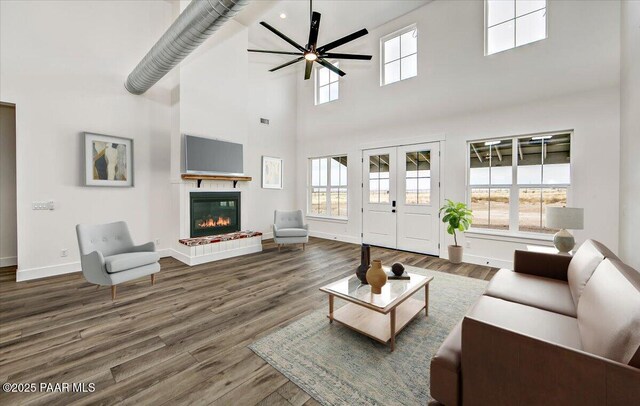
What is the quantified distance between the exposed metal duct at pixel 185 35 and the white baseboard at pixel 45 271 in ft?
10.2

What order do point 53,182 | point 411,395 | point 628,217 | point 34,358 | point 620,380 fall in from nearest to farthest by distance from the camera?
1. point 620,380
2. point 411,395
3. point 34,358
4. point 628,217
5. point 53,182

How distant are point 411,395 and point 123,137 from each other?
5548 mm

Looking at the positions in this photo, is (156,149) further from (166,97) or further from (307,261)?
(307,261)

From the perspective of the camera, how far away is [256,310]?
111 inches

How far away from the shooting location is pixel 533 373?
1140mm

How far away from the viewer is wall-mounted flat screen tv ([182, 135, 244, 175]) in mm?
4781

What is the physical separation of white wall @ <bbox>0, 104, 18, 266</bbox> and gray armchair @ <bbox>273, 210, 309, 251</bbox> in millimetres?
4455

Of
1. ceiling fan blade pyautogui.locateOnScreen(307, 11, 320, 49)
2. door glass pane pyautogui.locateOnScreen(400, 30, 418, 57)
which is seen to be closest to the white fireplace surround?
ceiling fan blade pyautogui.locateOnScreen(307, 11, 320, 49)

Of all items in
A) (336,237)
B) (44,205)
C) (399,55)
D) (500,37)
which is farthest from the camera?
(336,237)

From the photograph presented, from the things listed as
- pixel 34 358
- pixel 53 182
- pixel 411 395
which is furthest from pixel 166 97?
pixel 411 395

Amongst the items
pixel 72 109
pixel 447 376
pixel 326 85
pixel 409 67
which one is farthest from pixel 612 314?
pixel 326 85

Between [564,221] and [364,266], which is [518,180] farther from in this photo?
[364,266]

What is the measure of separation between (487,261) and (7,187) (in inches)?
326

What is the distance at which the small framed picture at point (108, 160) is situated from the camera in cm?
420
